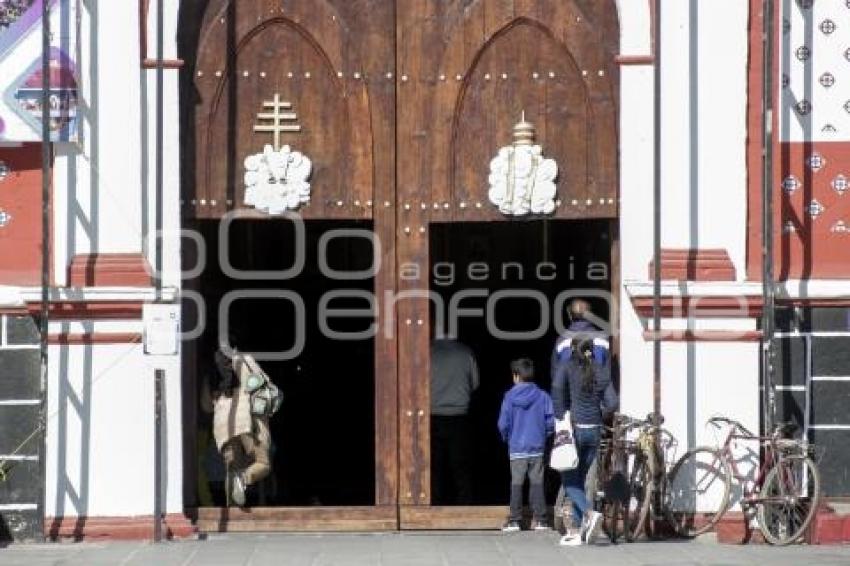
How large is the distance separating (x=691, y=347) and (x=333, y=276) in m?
3.23

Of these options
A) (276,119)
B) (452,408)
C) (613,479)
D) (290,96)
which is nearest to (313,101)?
(290,96)

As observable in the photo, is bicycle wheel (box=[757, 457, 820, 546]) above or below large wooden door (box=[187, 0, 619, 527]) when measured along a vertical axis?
below

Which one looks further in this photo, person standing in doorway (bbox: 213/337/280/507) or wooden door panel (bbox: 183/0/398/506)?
person standing in doorway (bbox: 213/337/280/507)

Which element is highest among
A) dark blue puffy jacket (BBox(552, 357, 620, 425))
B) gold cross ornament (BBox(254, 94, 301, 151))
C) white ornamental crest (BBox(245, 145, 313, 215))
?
gold cross ornament (BBox(254, 94, 301, 151))

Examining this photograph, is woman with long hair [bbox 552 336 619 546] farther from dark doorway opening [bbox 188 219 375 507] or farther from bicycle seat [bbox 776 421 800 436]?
dark doorway opening [bbox 188 219 375 507]

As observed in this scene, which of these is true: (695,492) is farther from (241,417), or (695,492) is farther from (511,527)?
(241,417)

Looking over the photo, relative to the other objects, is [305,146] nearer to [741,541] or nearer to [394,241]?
[394,241]

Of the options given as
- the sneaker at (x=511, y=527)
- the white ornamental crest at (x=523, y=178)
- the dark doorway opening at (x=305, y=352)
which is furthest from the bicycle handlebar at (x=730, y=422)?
the dark doorway opening at (x=305, y=352)

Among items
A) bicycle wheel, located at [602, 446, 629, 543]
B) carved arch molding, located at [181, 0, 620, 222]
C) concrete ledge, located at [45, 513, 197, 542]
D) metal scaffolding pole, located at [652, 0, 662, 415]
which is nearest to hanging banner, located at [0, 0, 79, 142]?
carved arch molding, located at [181, 0, 620, 222]

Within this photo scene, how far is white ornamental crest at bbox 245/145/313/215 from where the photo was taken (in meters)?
15.2

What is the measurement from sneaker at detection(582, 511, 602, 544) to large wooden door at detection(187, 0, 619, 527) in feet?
4.72

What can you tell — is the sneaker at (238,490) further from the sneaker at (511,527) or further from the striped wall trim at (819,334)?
the striped wall trim at (819,334)

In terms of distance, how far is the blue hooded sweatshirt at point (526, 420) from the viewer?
50.2 ft

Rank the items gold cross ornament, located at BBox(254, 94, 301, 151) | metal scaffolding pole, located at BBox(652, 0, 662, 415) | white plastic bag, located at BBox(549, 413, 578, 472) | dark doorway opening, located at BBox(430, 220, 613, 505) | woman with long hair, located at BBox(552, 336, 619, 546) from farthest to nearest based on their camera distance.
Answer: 1. dark doorway opening, located at BBox(430, 220, 613, 505)
2. gold cross ornament, located at BBox(254, 94, 301, 151)
3. metal scaffolding pole, located at BBox(652, 0, 662, 415)
4. woman with long hair, located at BBox(552, 336, 619, 546)
5. white plastic bag, located at BBox(549, 413, 578, 472)
